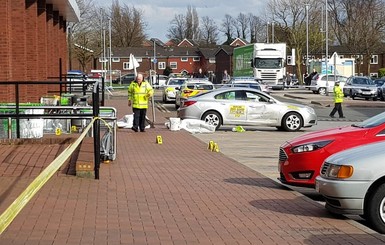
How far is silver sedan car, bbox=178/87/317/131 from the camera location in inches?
1031

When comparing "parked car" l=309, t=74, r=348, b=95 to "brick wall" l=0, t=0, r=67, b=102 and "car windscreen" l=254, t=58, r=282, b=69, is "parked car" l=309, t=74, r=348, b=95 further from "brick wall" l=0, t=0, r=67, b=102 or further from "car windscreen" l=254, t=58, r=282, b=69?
"brick wall" l=0, t=0, r=67, b=102

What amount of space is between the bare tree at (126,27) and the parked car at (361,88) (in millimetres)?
69246

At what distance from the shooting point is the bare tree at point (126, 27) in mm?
122238

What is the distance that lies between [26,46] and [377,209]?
17760 mm

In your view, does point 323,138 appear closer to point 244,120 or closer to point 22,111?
point 22,111

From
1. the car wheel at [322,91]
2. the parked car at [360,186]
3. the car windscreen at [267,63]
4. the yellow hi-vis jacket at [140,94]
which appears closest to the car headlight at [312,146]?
the parked car at [360,186]

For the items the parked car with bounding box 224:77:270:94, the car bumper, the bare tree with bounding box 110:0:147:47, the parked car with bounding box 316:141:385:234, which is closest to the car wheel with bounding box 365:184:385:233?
the parked car with bounding box 316:141:385:234

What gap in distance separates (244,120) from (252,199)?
15400 millimetres

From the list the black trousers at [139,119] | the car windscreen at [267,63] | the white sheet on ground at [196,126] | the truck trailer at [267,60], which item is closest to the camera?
the black trousers at [139,119]

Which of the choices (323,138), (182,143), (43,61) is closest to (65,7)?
(43,61)

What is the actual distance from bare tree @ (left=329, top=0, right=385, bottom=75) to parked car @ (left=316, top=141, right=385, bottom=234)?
72770mm

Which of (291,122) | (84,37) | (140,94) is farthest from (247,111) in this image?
(84,37)

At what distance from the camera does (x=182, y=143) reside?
20.0 m

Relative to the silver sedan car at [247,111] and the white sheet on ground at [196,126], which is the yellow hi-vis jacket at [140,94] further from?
the silver sedan car at [247,111]
